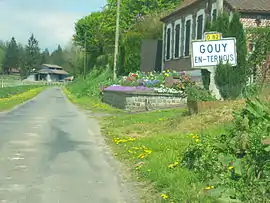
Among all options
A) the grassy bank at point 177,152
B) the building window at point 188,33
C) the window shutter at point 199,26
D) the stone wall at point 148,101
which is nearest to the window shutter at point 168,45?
the building window at point 188,33

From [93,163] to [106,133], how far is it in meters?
5.63

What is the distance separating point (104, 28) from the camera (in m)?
73.3

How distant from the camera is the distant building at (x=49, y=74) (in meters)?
171

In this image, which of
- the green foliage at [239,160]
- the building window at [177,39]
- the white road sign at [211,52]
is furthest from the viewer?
the building window at [177,39]

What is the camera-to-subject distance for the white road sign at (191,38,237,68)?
1241 centimetres

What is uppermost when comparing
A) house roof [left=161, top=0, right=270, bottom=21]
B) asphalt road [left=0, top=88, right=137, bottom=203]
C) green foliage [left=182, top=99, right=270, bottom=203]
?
house roof [left=161, top=0, right=270, bottom=21]

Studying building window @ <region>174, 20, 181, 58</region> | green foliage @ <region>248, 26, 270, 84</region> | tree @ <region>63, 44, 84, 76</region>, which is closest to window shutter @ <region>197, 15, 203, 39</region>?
building window @ <region>174, 20, 181, 58</region>

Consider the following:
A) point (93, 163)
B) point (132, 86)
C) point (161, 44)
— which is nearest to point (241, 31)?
point (93, 163)

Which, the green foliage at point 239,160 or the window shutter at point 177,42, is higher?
the window shutter at point 177,42

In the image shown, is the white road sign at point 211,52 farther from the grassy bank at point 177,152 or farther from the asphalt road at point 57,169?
the asphalt road at point 57,169

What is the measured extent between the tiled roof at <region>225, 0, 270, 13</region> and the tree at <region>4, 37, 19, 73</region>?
139035mm

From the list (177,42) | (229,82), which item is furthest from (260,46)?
(177,42)

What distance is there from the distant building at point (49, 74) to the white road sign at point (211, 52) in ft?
512

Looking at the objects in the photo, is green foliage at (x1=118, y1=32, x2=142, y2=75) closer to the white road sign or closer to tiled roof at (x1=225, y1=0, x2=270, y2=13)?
tiled roof at (x1=225, y1=0, x2=270, y2=13)
